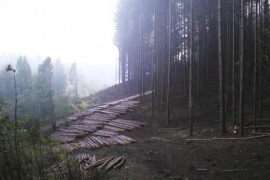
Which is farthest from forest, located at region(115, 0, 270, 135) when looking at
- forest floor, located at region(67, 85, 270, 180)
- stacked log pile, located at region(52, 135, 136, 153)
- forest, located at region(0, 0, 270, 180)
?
stacked log pile, located at region(52, 135, 136, 153)

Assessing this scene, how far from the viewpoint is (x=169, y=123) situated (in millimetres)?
16531

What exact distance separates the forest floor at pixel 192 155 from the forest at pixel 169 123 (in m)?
0.04

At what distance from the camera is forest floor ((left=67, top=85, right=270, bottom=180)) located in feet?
24.7

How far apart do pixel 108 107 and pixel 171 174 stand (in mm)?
15364

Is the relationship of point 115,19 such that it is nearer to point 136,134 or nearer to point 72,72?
point 136,134

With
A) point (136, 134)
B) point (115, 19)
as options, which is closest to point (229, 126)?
point (136, 134)

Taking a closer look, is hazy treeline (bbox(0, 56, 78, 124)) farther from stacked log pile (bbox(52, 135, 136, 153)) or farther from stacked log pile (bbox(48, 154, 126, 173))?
stacked log pile (bbox(48, 154, 126, 173))

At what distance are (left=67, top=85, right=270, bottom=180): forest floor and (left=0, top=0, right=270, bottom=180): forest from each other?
0.12 ft

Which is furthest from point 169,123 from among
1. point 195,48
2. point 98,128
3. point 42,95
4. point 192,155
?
point 42,95

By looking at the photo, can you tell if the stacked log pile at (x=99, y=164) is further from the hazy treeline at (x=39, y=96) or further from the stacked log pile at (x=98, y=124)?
the hazy treeline at (x=39, y=96)

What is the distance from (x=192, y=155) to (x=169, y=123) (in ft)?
22.6

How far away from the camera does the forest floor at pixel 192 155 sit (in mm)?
7523

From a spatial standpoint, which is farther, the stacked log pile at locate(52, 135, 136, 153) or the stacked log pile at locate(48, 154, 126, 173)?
the stacked log pile at locate(52, 135, 136, 153)

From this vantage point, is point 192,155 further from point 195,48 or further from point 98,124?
point 195,48
